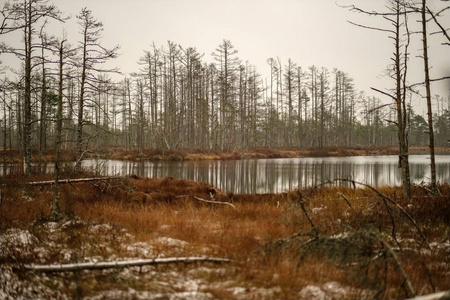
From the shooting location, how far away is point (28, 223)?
5949 millimetres

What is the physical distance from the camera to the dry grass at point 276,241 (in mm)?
3576

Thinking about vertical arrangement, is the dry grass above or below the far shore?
below

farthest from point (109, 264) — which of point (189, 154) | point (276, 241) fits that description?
point (189, 154)

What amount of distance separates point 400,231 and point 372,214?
65 cm

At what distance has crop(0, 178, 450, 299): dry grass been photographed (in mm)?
3576

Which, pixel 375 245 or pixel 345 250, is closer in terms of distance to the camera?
pixel 345 250

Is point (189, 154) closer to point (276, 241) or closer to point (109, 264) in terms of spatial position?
point (276, 241)

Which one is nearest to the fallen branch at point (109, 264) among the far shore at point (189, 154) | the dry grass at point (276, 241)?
the dry grass at point (276, 241)

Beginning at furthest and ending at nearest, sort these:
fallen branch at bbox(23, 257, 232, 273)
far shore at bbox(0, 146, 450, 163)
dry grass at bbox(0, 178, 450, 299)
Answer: far shore at bbox(0, 146, 450, 163)
fallen branch at bbox(23, 257, 232, 273)
dry grass at bbox(0, 178, 450, 299)

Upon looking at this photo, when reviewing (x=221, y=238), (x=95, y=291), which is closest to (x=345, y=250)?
(x=221, y=238)

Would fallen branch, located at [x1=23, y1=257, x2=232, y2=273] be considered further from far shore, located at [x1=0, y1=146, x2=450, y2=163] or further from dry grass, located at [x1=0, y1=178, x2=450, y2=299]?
far shore, located at [x1=0, y1=146, x2=450, y2=163]

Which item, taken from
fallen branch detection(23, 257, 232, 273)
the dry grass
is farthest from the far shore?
fallen branch detection(23, 257, 232, 273)

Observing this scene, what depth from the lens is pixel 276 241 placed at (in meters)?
4.46

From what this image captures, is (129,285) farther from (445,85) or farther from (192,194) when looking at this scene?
(445,85)
